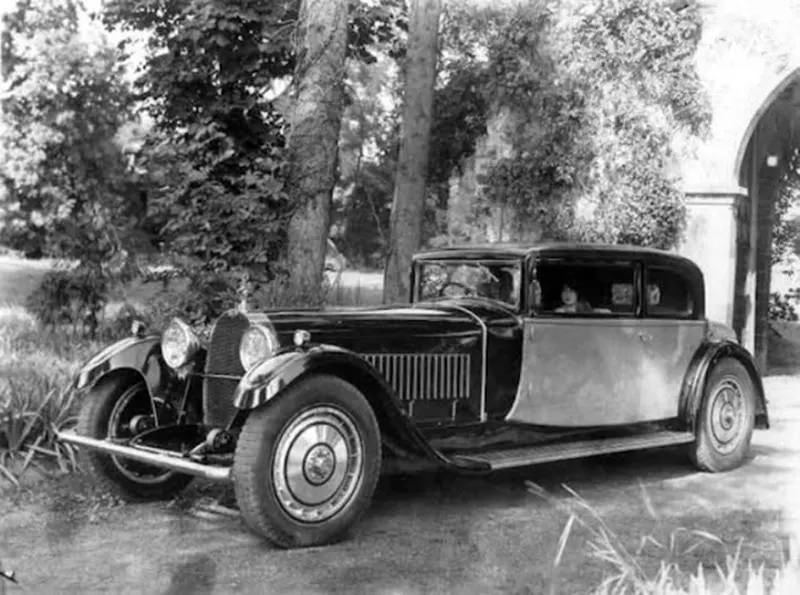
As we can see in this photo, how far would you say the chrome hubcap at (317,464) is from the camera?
412 cm

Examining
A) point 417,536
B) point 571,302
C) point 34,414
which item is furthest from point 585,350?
point 34,414

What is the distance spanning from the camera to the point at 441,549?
13.8 feet

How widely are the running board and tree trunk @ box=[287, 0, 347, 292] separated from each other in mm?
3204

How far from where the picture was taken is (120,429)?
500 centimetres

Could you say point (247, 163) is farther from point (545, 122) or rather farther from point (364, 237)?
point (364, 237)

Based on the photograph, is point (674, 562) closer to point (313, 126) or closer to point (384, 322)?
A: point (384, 322)

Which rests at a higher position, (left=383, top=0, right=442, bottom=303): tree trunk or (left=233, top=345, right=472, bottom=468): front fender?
(left=383, top=0, right=442, bottom=303): tree trunk

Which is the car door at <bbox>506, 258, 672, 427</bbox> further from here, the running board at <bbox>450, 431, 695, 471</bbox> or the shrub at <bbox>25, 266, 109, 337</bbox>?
the shrub at <bbox>25, 266, 109, 337</bbox>

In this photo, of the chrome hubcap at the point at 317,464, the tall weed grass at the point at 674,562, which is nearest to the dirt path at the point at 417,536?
the tall weed grass at the point at 674,562

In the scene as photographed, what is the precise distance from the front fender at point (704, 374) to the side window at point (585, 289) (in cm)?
59

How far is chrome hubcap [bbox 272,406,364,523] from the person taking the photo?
412cm

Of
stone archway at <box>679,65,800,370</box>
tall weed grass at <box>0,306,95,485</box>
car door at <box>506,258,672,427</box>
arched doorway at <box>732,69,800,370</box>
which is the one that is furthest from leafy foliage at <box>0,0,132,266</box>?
arched doorway at <box>732,69,800,370</box>

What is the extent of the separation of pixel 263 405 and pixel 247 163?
13.8ft

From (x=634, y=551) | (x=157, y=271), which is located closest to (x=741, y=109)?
(x=157, y=271)
